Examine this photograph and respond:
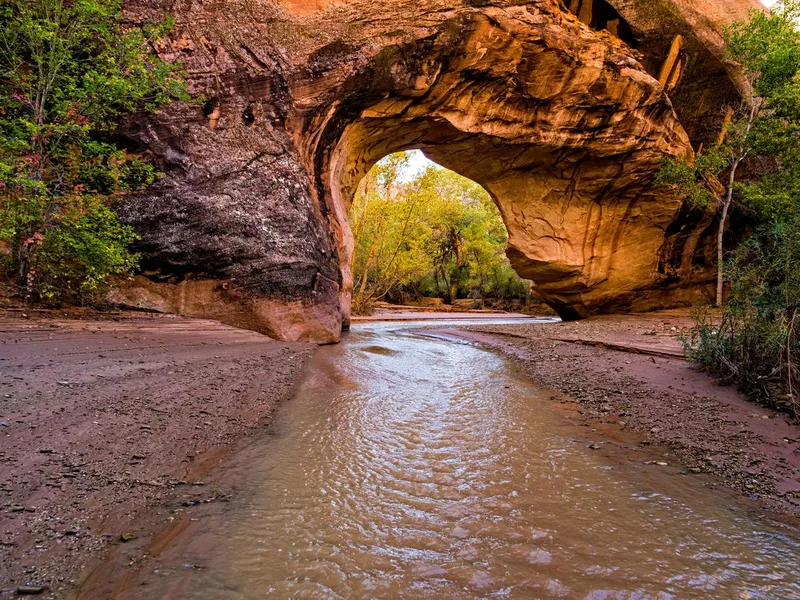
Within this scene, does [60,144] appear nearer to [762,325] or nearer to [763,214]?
[762,325]

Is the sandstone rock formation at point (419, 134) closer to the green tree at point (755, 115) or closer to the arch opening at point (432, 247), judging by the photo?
the green tree at point (755, 115)

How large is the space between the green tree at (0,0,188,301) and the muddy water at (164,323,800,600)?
4.74 meters

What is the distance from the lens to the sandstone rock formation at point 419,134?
803 cm

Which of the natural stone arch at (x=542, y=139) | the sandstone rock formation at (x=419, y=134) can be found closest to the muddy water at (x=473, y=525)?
the sandstone rock formation at (x=419, y=134)

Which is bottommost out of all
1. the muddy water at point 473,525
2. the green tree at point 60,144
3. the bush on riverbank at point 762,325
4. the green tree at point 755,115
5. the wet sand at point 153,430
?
the muddy water at point 473,525

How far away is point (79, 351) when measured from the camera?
445 centimetres

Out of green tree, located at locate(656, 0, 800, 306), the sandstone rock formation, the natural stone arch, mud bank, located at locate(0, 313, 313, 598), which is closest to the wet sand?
mud bank, located at locate(0, 313, 313, 598)

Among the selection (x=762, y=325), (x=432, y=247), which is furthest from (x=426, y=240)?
(x=762, y=325)

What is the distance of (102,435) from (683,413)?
5231 mm

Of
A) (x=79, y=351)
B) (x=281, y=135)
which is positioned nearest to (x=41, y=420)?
(x=79, y=351)

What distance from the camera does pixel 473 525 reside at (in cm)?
218

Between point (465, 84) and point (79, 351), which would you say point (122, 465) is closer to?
point (79, 351)

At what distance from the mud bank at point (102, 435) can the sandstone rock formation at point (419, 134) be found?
2920 millimetres

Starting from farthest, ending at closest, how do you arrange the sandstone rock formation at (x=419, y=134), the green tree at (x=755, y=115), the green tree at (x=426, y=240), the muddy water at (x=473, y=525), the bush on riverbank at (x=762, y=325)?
the green tree at (x=426, y=240)
the green tree at (x=755, y=115)
the sandstone rock formation at (x=419, y=134)
the bush on riverbank at (x=762, y=325)
the muddy water at (x=473, y=525)
